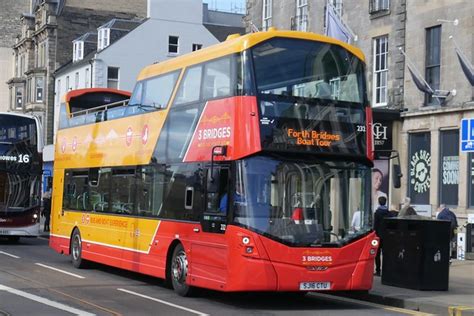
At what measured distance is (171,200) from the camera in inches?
591

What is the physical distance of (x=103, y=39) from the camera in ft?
194

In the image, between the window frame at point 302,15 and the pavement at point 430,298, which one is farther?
the window frame at point 302,15

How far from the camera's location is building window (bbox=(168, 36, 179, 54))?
2329 inches

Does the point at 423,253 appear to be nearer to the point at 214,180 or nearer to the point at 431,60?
the point at 214,180

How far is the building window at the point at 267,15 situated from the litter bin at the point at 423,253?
20696 mm

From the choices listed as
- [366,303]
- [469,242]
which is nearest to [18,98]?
[469,242]

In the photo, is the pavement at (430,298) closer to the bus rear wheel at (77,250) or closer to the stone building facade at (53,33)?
the bus rear wheel at (77,250)

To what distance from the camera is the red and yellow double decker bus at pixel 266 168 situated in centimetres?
1279

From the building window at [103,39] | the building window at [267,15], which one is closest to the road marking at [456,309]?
the building window at [267,15]

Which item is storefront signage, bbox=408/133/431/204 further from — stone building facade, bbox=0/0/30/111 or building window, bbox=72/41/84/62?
stone building facade, bbox=0/0/30/111

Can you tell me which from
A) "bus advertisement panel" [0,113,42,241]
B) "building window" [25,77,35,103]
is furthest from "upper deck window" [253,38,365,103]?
"building window" [25,77,35,103]

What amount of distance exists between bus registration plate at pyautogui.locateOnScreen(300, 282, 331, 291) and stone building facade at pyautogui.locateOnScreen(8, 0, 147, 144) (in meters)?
53.6

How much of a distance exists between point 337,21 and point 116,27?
35.8 meters

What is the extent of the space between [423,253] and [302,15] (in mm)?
19011
